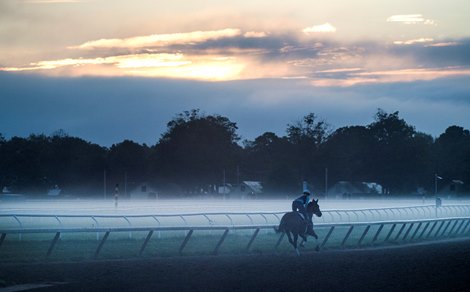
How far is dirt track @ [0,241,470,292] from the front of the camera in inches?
611

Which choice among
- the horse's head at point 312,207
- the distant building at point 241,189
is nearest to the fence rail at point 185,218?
the horse's head at point 312,207

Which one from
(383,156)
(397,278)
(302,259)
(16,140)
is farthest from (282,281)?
(383,156)

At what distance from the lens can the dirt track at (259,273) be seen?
50.9 ft

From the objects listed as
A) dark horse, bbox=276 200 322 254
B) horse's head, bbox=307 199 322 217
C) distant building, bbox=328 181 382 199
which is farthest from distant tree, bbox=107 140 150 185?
dark horse, bbox=276 200 322 254

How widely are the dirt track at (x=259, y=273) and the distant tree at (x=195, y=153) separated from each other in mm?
59459

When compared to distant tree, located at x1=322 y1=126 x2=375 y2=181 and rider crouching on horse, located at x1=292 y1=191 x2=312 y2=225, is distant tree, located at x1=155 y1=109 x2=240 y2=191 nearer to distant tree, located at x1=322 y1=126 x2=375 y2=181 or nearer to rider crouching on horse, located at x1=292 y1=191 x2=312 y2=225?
distant tree, located at x1=322 y1=126 x2=375 y2=181

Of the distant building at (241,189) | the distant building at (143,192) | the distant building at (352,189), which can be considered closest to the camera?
the distant building at (143,192)

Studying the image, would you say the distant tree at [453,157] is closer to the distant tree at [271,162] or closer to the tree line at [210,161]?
the tree line at [210,161]

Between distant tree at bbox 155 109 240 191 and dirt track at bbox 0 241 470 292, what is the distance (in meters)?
59.5

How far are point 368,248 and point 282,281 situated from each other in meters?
13.5

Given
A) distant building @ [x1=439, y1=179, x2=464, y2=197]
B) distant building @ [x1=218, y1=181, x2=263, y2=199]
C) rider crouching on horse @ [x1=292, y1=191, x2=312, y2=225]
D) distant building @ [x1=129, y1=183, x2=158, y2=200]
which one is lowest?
distant building @ [x1=439, y1=179, x2=464, y2=197]

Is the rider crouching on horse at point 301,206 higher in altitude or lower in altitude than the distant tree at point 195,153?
higher

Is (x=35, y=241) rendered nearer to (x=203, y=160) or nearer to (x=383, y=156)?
(x=203, y=160)

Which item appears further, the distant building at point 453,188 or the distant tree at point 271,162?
the distant building at point 453,188
